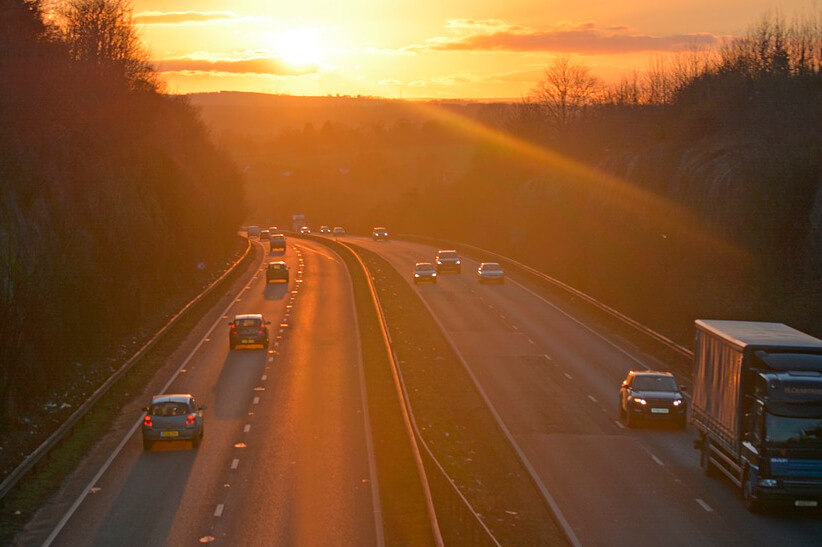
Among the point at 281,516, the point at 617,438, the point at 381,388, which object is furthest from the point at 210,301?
the point at 281,516

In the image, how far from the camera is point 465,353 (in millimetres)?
46062

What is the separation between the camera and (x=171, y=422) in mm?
28719

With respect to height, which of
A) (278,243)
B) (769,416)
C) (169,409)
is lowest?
(278,243)

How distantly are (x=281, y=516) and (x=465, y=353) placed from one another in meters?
24.5

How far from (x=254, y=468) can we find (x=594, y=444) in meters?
9.67

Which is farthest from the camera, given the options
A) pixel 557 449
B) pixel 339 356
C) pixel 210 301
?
pixel 210 301

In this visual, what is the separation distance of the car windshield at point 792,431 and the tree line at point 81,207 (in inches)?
827

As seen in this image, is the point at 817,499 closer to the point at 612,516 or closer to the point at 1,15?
the point at 612,516

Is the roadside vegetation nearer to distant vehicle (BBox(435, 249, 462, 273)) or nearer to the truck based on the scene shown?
distant vehicle (BBox(435, 249, 462, 273))

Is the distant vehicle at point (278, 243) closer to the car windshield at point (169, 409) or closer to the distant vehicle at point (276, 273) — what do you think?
the distant vehicle at point (276, 273)

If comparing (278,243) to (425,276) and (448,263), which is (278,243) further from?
(425,276)

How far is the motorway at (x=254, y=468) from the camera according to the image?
21.1 metres

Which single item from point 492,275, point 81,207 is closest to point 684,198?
point 492,275

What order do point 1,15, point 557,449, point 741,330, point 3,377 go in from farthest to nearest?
point 1,15 < point 3,377 < point 557,449 < point 741,330
